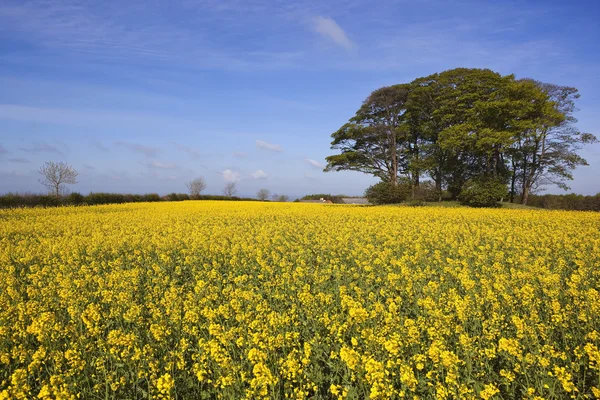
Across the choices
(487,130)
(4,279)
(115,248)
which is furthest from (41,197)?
(487,130)

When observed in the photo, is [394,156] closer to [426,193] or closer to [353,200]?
[426,193]

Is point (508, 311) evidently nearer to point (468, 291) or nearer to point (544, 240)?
point (468, 291)

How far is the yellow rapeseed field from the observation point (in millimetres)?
3893

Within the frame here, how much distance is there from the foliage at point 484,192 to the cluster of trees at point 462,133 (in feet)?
0.57

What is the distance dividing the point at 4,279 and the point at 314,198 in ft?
182

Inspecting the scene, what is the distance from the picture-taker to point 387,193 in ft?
119

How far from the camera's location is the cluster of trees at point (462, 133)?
33.7 meters

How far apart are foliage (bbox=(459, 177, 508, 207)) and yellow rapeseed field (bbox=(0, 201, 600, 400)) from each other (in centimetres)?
1821

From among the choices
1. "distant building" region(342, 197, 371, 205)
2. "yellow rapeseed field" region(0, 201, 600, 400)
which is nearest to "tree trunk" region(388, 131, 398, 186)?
"distant building" region(342, 197, 371, 205)

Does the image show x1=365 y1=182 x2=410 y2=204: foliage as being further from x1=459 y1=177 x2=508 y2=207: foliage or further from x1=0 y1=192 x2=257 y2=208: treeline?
x1=0 y1=192 x2=257 y2=208: treeline

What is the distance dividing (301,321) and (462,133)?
111ft

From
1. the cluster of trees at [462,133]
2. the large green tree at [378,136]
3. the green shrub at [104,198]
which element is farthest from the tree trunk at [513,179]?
the green shrub at [104,198]

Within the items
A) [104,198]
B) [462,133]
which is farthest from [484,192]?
A: [104,198]

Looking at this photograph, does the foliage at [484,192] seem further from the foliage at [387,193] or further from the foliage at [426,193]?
the foliage at [387,193]
